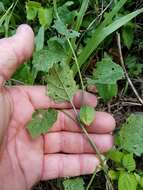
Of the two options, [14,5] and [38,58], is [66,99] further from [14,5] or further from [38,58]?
[14,5]

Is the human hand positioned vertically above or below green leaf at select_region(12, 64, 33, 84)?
below

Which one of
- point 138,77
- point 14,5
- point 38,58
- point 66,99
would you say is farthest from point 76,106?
point 14,5

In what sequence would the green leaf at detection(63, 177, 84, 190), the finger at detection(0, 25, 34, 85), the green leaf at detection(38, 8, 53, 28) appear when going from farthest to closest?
1. the green leaf at detection(38, 8, 53, 28)
2. the green leaf at detection(63, 177, 84, 190)
3. the finger at detection(0, 25, 34, 85)

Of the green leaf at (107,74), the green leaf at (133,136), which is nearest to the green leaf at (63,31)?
the green leaf at (107,74)

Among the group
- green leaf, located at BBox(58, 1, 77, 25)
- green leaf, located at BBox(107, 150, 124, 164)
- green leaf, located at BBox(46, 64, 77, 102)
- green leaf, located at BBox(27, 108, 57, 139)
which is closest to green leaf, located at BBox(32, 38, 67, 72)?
green leaf, located at BBox(46, 64, 77, 102)

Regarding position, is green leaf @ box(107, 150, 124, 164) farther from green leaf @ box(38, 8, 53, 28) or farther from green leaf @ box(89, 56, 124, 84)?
green leaf @ box(38, 8, 53, 28)

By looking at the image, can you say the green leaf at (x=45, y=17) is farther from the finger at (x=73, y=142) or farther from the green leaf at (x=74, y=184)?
the green leaf at (x=74, y=184)

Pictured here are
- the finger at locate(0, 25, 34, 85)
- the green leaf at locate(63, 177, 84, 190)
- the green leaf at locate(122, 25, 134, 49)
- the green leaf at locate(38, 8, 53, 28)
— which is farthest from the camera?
the green leaf at locate(122, 25, 134, 49)
